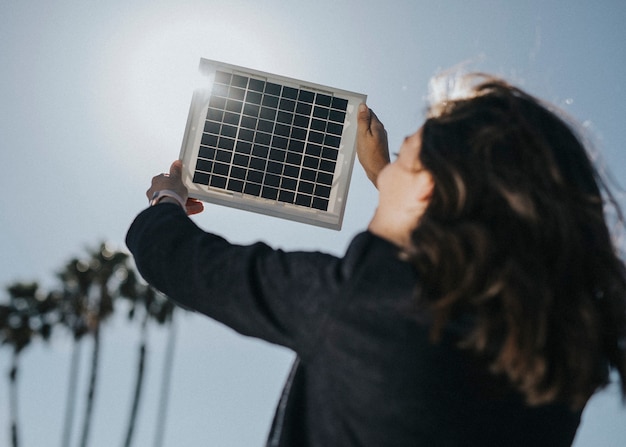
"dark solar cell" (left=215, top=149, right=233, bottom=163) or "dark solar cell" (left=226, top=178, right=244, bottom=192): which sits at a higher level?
Result: "dark solar cell" (left=215, top=149, right=233, bottom=163)

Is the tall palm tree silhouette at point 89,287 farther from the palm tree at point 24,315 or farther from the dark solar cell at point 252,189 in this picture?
the dark solar cell at point 252,189

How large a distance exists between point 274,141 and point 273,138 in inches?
0.7

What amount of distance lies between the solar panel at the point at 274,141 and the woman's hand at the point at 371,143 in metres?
0.09

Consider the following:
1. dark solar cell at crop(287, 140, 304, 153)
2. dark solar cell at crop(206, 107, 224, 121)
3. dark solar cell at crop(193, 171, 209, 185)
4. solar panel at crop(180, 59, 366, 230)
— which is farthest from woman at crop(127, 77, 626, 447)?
dark solar cell at crop(287, 140, 304, 153)

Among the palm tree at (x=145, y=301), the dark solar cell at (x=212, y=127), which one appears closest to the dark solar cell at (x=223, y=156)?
the dark solar cell at (x=212, y=127)

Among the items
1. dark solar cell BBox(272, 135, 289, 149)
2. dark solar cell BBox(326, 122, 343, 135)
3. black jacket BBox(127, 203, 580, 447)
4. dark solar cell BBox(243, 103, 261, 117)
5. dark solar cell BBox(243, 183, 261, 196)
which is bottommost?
black jacket BBox(127, 203, 580, 447)

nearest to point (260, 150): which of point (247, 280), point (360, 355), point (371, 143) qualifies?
point (371, 143)

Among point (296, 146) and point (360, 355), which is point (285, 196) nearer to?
point (296, 146)

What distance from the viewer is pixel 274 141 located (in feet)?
13.4

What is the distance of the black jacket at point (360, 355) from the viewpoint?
6.29ft

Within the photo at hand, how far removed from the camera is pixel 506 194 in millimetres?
1913

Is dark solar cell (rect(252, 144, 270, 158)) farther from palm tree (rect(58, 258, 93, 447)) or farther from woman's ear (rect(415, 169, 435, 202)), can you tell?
palm tree (rect(58, 258, 93, 447))

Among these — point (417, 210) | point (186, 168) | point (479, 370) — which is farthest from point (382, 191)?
point (186, 168)

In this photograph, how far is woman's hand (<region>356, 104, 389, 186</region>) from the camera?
146 inches
